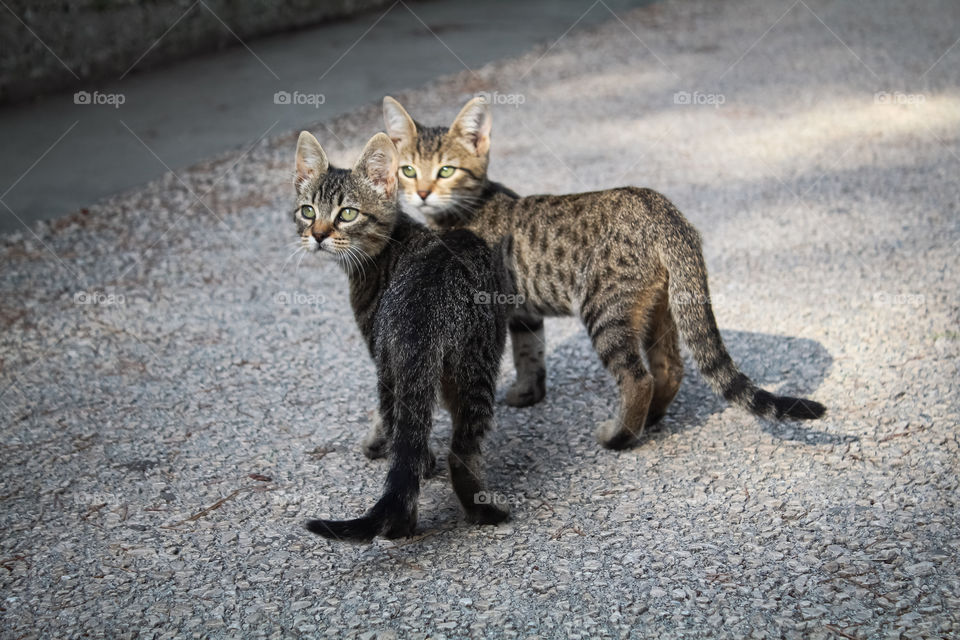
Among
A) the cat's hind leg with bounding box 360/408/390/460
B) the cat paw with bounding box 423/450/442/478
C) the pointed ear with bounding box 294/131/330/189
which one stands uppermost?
the pointed ear with bounding box 294/131/330/189

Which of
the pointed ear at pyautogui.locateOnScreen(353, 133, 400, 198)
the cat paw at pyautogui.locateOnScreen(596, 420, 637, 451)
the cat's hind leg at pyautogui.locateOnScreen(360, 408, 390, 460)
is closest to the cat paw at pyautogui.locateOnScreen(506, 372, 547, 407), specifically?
the cat paw at pyautogui.locateOnScreen(596, 420, 637, 451)

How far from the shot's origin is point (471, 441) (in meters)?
3.15

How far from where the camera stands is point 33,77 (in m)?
8.39

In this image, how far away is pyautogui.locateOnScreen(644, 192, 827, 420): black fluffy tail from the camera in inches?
130

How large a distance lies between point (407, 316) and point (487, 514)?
0.76 m

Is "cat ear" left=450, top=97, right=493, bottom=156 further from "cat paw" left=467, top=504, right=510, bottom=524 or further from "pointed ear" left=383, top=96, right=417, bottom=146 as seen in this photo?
"cat paw" left=467, top=504, right=510, bottom=524

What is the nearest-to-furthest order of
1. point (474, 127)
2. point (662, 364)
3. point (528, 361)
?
1. point (662, 364)
2. point (528, 361)
3. point (474, 127)

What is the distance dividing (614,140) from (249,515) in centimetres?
506

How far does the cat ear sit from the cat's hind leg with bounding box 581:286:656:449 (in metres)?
1.04

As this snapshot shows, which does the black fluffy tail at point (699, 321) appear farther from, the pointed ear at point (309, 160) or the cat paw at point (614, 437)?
the pointed ear at point (309, 160)

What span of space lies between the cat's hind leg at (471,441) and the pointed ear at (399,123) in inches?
56.6

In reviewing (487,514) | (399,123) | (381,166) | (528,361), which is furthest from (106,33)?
(487,514)

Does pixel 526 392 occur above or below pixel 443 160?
below

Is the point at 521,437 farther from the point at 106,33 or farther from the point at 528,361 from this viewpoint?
the point at 106,33
